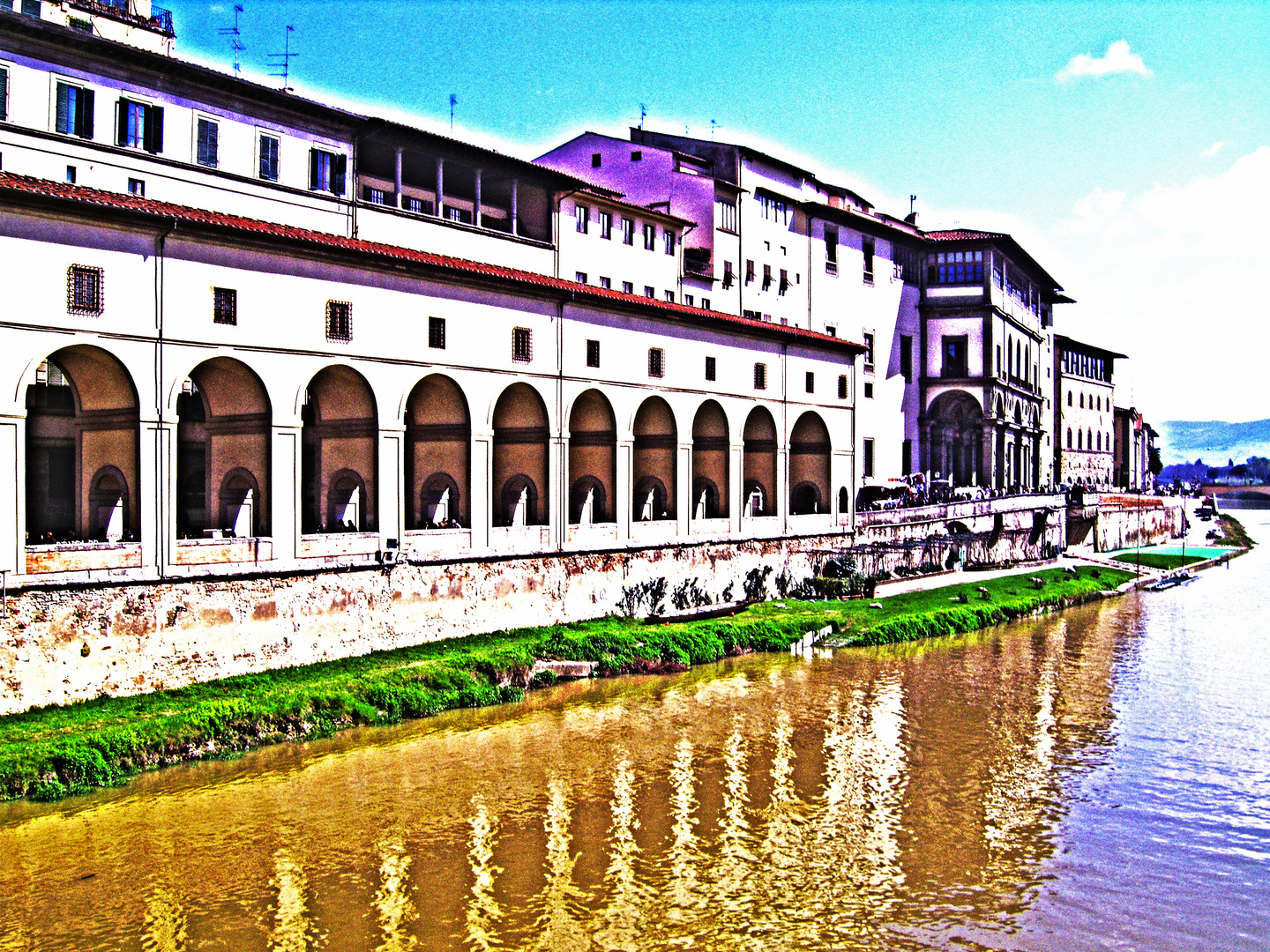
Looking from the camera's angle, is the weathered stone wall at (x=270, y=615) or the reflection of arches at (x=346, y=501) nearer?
the weathered stone wall at (x=270, y=615)

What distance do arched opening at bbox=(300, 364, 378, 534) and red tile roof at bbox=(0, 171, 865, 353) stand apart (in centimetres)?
341

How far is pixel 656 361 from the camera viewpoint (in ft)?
115

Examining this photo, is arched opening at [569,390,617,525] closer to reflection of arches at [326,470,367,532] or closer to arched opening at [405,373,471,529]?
arched opening at [405,373,471,529]

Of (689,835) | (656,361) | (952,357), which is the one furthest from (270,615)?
(952,357)

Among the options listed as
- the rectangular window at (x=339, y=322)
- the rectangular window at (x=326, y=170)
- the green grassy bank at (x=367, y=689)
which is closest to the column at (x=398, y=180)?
the rectangular window at (x=326, y=170)

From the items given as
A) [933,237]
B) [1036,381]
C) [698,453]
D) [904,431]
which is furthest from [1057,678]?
[1036,381]

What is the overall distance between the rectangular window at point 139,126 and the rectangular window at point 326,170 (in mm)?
4224

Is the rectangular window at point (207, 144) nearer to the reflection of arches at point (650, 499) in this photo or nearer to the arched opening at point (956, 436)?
the reflection of arches at point (650, 499)

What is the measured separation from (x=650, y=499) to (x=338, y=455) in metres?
12.3

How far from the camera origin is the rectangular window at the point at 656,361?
34875 mm

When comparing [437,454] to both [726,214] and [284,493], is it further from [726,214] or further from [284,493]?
[726,214]

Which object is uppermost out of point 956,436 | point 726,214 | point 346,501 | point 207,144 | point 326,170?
point 726,214

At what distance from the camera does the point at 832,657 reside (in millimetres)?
32375

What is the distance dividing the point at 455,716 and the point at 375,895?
9.13 metres
